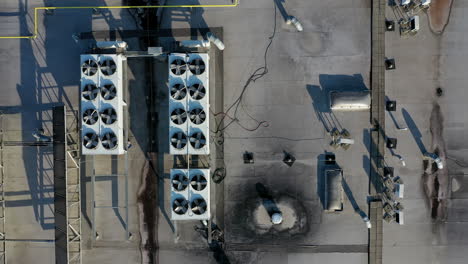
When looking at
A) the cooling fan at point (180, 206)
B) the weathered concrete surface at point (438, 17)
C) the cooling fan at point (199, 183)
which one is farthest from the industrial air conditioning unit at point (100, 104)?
the weathered concrete surface at point (438, 17)

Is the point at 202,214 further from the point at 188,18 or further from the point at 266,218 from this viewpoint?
the point at 188,18

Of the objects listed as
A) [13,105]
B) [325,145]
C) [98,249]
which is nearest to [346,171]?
[325,145]

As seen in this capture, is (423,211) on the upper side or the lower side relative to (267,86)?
lower

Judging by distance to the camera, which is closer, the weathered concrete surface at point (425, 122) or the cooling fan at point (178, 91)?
the cooling fan at point (178, 91)

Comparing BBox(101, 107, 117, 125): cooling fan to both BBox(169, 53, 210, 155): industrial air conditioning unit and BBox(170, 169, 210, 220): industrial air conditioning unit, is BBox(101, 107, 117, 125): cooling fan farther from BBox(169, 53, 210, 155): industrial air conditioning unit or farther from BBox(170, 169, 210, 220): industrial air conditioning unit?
BBox(170, 169, 210, 220): industrial air conditioning unit

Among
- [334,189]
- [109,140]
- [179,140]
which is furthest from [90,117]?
[334,189]

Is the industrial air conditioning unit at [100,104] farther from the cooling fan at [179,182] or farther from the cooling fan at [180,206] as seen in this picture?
the cooling fan at [180,206]

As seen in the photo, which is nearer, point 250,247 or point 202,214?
point 202,214
